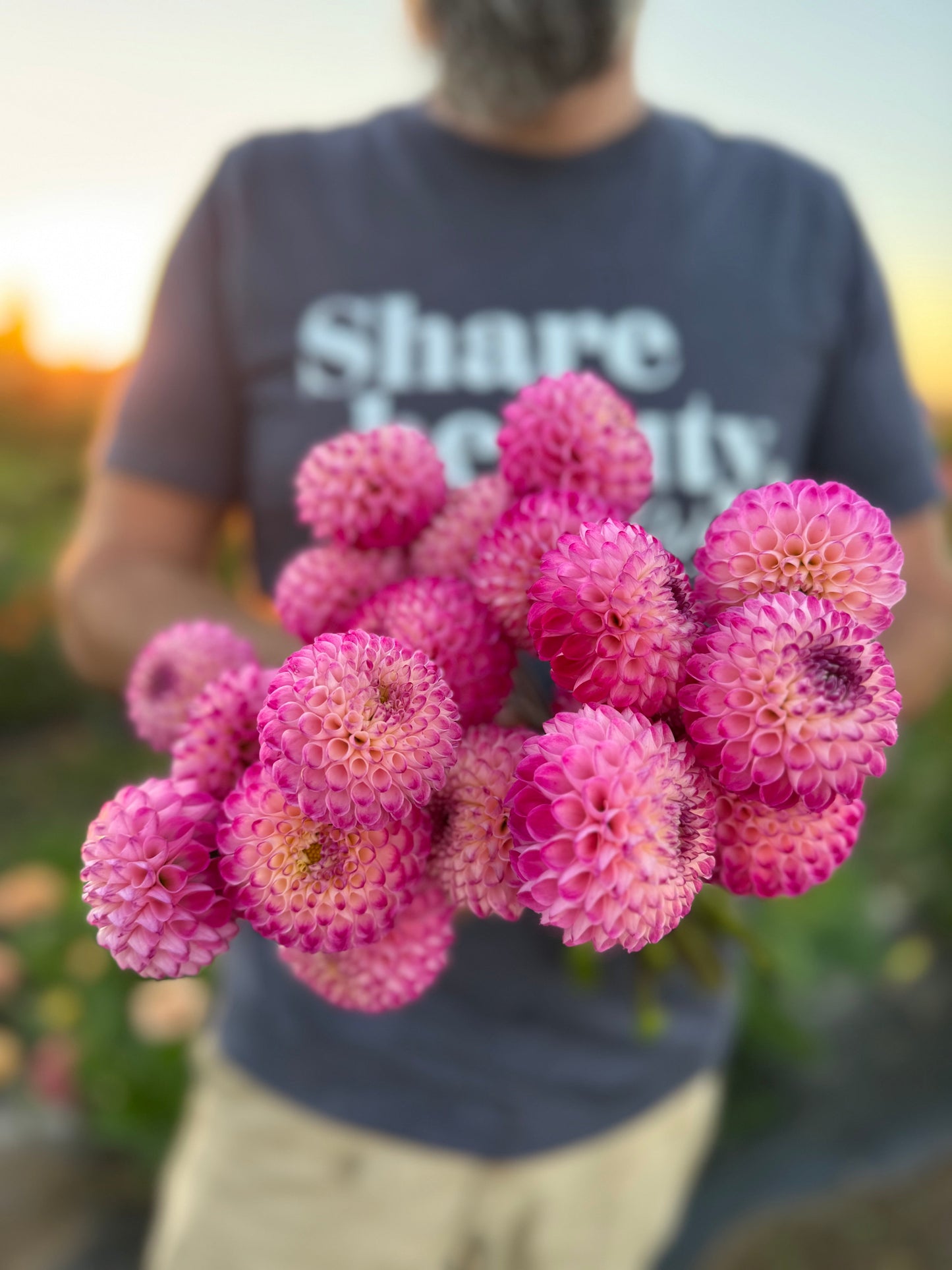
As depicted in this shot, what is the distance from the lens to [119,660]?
1.27m

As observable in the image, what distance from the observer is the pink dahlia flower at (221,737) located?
18.6 inches

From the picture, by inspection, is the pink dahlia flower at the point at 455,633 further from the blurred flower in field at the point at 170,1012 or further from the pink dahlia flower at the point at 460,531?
the blurred flower in field at the point at 170,1012

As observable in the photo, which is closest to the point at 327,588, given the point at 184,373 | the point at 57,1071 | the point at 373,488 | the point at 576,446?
the point at 373,488

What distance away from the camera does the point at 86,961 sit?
2.11 meters

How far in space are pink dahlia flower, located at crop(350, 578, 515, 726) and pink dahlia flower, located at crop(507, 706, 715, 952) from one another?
0.30ft

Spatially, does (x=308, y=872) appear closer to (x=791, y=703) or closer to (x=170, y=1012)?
(x=791, y=703)

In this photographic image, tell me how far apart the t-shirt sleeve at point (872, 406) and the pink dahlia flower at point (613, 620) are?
3.45 feet

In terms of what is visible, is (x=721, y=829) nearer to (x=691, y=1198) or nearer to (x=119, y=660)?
(x=119, y=660)

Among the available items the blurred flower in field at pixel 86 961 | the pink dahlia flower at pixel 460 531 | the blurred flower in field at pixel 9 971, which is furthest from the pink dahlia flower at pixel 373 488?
the blurred flower in field at pixel 9 971

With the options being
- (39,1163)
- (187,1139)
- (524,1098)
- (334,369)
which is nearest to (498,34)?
(334,369)

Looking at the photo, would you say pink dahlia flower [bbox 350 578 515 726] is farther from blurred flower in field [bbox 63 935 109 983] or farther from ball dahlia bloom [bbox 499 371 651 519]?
blurred flower in field [bbox 63 935 109 983]

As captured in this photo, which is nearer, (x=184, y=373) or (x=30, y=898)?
(x=184, y=373)

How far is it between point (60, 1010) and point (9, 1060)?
0.49 ft

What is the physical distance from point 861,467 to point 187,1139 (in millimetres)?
1532
